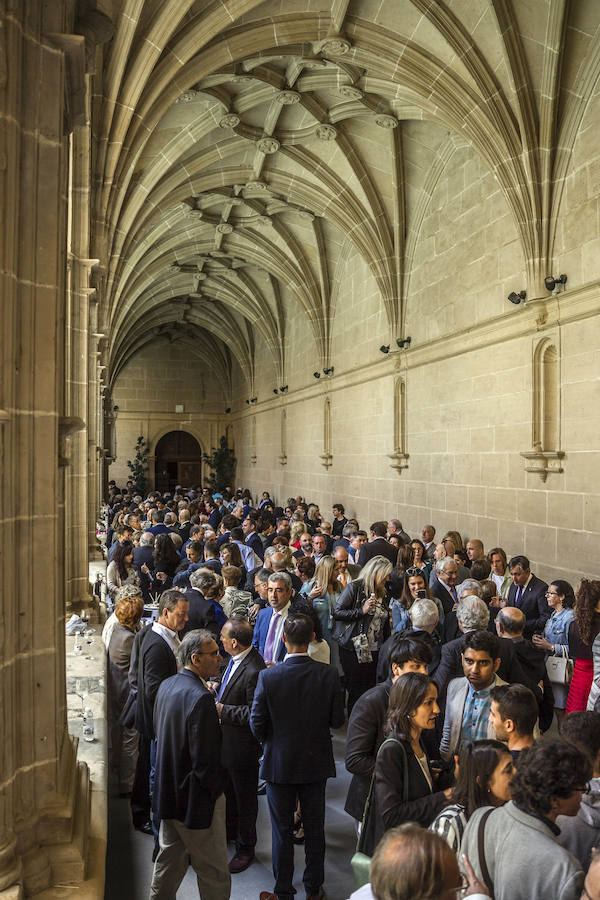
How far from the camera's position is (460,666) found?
3805mm

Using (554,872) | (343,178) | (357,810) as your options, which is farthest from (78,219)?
(343,178)

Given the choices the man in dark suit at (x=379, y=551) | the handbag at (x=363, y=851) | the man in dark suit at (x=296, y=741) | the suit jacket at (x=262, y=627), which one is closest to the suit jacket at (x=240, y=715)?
the man in dark suit at (x=296, y=741)

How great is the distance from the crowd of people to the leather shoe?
15mm

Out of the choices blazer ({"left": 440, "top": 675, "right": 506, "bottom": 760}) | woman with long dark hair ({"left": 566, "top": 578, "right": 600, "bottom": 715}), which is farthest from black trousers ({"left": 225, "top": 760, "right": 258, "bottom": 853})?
woman with long dark hair ({"left": 566, "top": 578, "right": 600, "bottom": 715})

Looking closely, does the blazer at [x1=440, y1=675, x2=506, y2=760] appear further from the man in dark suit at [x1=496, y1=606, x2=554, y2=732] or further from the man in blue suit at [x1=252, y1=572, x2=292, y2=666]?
the man in blue suit at [x1=252, y1=572, x2=292, y2=666]

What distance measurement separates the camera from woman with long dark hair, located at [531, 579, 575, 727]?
15.1 feet

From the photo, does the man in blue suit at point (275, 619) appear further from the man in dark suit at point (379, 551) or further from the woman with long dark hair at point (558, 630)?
the man in dark suit at point (379, 551)

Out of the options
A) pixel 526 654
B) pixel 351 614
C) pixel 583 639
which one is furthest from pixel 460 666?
pixel 351 614

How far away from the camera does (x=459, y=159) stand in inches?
411

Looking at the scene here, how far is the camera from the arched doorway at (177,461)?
2977 cm

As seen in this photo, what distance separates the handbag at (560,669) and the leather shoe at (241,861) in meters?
2.19

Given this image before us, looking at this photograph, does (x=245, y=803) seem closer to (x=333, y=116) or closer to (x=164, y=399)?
(x=333, y=116)

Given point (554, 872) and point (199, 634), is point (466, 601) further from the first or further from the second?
point (554, 872)

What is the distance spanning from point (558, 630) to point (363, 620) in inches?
53.7
